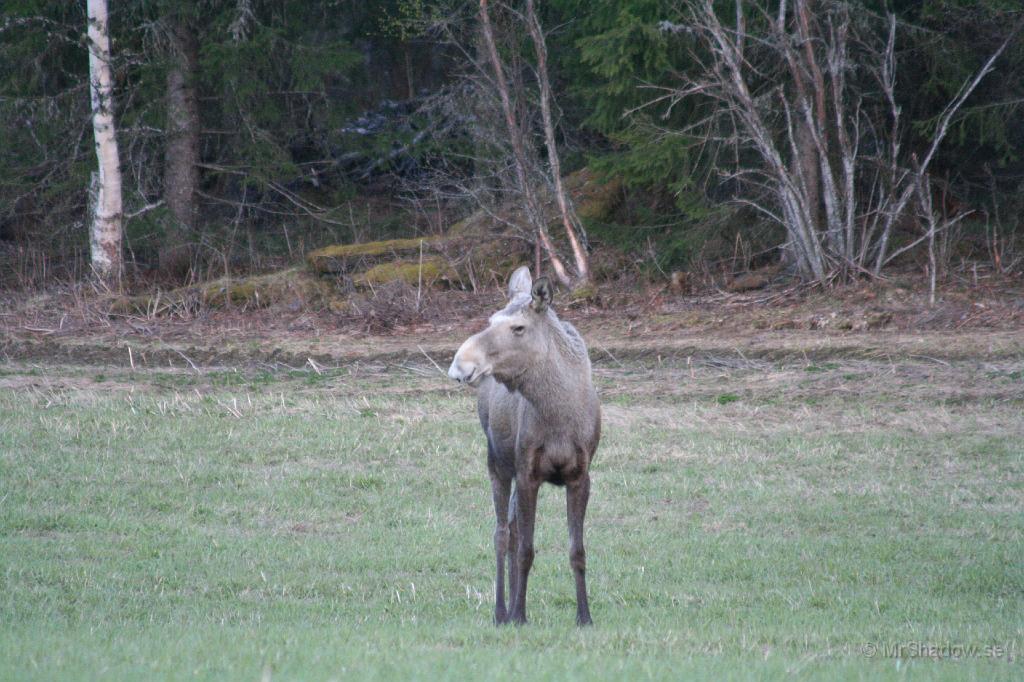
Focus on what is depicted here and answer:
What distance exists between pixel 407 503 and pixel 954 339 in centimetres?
1027

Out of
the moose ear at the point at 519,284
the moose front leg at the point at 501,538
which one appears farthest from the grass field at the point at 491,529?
the moose ear at the point at 519,284

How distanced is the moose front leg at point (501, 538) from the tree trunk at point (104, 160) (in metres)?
19.8

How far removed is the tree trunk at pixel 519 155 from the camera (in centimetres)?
2403

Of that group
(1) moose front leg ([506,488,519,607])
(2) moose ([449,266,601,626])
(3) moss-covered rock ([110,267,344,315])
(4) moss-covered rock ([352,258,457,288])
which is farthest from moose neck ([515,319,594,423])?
(4) moss-covered rock ([352,258,457,288])

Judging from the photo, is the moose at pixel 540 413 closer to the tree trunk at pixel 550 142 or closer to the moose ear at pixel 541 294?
the moose ear at pixel 541 294

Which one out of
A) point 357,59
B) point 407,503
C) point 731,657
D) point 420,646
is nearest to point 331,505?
point 407,503

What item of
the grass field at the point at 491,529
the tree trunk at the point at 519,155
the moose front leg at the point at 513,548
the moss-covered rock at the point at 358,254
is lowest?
the grass field at the point at 491,529

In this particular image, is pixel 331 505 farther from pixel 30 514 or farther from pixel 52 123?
pixel 52 123

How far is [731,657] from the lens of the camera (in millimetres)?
6387

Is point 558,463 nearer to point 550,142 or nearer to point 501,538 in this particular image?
point 501,538

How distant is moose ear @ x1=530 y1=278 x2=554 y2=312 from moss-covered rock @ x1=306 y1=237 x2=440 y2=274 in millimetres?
19648

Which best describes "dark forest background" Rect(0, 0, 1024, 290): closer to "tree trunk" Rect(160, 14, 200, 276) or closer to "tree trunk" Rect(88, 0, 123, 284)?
"tree trunk" Rect(160, 14, 200, 276)

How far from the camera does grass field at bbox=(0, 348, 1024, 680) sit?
6496mm

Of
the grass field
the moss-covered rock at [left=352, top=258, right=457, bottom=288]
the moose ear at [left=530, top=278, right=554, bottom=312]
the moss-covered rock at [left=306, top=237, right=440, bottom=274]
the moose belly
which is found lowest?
the grass field
